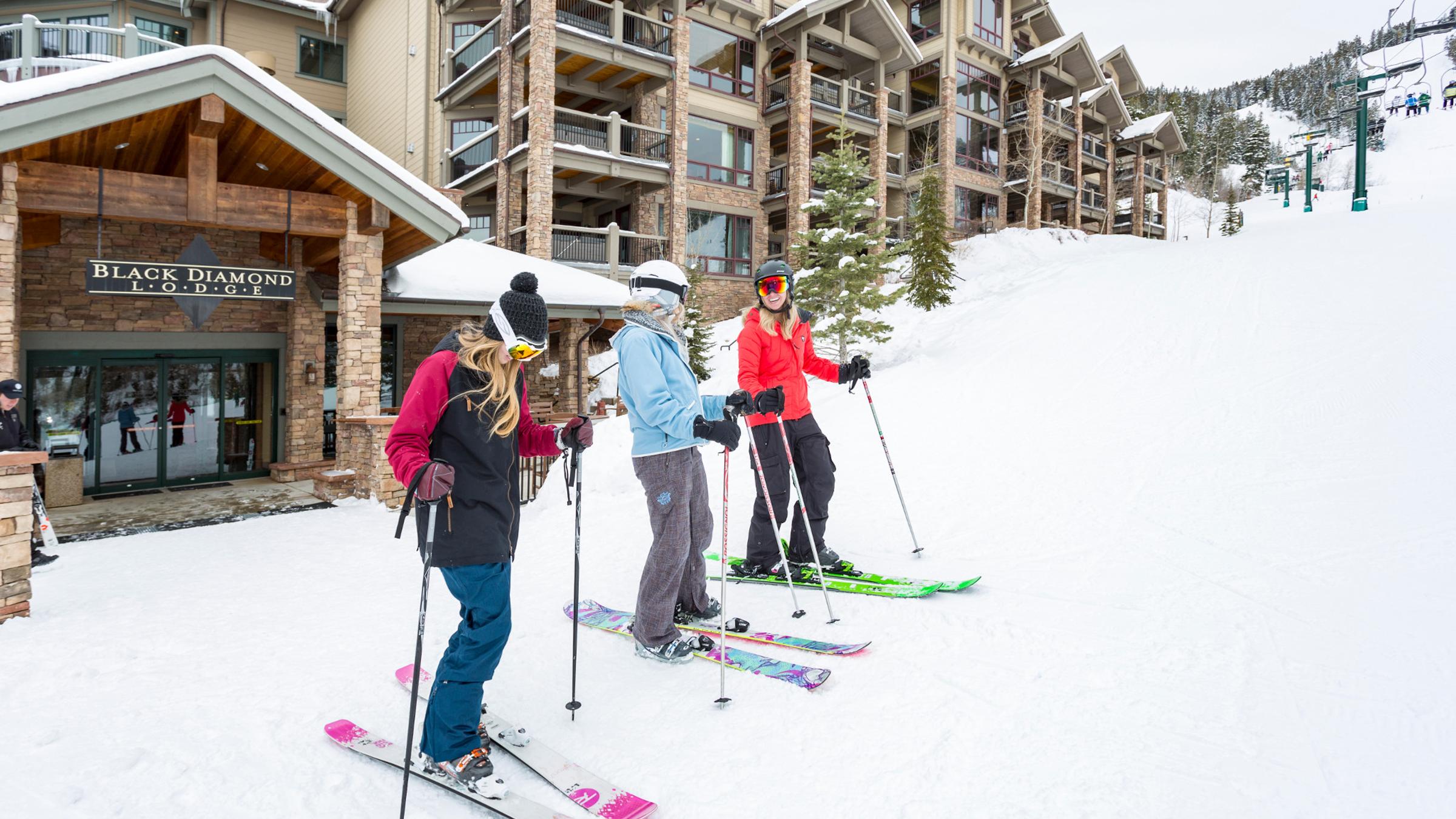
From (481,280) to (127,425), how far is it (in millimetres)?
5224

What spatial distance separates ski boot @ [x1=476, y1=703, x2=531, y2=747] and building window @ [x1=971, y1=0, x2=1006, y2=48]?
3078 centimetres

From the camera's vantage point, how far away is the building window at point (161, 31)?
19.0m

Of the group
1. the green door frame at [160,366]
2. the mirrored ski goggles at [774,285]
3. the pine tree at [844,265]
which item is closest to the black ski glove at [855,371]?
the mirrored ski goggles at [774,285]

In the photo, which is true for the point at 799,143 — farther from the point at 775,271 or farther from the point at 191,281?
the point at 775,271

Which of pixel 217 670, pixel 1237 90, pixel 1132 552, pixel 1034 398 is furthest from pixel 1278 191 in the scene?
pixel 217 670

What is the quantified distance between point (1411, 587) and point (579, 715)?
173 inches

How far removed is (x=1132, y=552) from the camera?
16.0ft

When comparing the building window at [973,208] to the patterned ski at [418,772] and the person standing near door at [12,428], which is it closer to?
the person standing near door at [12,428]

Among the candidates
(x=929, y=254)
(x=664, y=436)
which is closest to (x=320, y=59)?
(x=929, y=254)

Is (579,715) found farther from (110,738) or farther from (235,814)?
(110,738)

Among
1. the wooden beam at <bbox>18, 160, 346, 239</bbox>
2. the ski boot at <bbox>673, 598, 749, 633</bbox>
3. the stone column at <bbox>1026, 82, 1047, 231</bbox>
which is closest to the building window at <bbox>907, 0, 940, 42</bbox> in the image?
the stone column at <bbox>1026, 82, 1047, 231</bbox>

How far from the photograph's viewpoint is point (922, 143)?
27781 millimetres

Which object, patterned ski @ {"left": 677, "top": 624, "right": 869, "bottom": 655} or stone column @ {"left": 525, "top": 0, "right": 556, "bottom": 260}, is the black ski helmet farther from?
stone column @ {"left": 525, "top": 0, "right": 556, "bottom": 260}

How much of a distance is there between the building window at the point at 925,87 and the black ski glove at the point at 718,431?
2752cm
